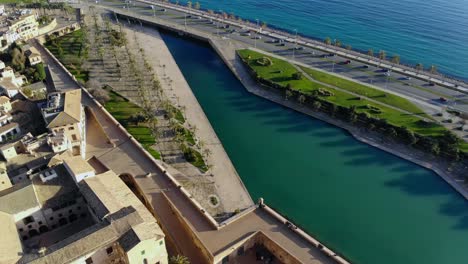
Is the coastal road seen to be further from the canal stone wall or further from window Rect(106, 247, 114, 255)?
window Rect(106, 247, 114, 255)

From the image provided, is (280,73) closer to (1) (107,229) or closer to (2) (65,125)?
(2) (65,125)

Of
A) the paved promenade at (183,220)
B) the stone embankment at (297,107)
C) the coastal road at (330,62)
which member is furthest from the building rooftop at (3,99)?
the coastal road at (330,62)

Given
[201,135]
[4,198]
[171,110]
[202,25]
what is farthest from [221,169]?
[202,25]

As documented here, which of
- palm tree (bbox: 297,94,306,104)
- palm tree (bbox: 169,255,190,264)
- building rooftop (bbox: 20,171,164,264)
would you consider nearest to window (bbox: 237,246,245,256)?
palm tree (bbox: 169,255,190,264)

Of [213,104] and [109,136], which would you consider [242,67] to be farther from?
[109,136]

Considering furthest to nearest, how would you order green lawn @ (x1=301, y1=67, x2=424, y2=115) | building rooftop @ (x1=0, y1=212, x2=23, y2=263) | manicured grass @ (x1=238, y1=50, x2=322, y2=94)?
manicured grass @ (x1=238, y1=50, x2=322, y2=94) → green lawn @ (x1=301, y1=67, x2=424, y2=115) → building rooftop @ (x1=0, y1=212, x2=23, y2=263)

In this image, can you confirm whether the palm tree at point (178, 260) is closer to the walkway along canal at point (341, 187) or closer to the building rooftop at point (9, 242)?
the building rooftop at point (9, 242)
